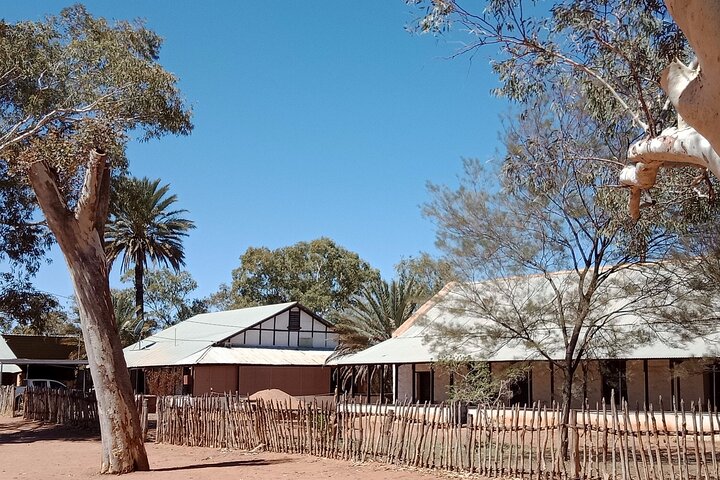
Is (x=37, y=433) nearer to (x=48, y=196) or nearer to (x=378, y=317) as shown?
Answer: (x=48, y=196)

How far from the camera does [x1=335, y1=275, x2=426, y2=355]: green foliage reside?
37531mm

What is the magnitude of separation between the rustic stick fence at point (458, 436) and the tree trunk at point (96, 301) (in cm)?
330

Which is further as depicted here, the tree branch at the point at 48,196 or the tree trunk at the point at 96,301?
the tree branch at the point at 48,196

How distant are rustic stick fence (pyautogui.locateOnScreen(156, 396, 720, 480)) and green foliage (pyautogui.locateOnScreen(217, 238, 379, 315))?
37.6 m

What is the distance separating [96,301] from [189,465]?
146 inches

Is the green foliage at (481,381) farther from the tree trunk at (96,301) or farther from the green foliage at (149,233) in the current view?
the green foliage at (149,233)

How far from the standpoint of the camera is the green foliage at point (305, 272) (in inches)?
2306

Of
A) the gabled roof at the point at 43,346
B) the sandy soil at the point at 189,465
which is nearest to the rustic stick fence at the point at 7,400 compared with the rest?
the gabled roof at the point at 43,346

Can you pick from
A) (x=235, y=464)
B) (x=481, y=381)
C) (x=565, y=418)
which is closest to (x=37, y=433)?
(x=235, y=464)

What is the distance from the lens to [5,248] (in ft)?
84.9

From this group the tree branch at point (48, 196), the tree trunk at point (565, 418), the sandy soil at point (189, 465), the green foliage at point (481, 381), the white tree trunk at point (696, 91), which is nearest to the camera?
the white tree trunk at point (696, 91)

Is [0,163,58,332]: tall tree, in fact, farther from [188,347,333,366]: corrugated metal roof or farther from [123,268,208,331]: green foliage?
[123,268,208,331]: green foliage

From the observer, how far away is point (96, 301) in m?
15.7

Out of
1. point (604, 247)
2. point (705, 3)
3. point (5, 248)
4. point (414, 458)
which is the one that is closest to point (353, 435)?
point (414, 458)
